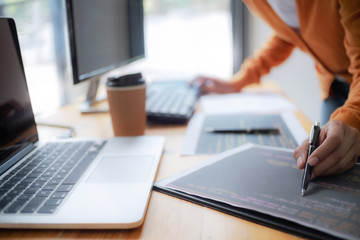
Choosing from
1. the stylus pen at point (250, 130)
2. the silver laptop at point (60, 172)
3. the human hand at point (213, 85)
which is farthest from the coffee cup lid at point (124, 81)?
the human hand at point (213, 85)

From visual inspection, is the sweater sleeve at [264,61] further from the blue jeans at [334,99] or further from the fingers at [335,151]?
the fingers at [335,151]

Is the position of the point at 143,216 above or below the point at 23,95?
below

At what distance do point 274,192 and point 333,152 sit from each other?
14 cm

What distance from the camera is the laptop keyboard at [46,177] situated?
18.9 inches

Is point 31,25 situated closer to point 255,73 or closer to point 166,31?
point 166,31

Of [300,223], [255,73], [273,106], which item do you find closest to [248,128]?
[273,106]

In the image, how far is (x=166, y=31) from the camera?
2188 mm

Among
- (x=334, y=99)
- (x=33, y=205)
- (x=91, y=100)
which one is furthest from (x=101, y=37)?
(x=334, y=99)

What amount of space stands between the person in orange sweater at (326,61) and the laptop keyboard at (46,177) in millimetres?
391

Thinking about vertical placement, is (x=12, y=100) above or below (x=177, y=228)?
above

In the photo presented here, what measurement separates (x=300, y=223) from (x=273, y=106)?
72cm

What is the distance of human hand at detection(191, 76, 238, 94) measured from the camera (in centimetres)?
132

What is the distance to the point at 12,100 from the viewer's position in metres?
0.64

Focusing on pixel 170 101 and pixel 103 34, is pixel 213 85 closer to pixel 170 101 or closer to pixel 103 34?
pixel 170 101
